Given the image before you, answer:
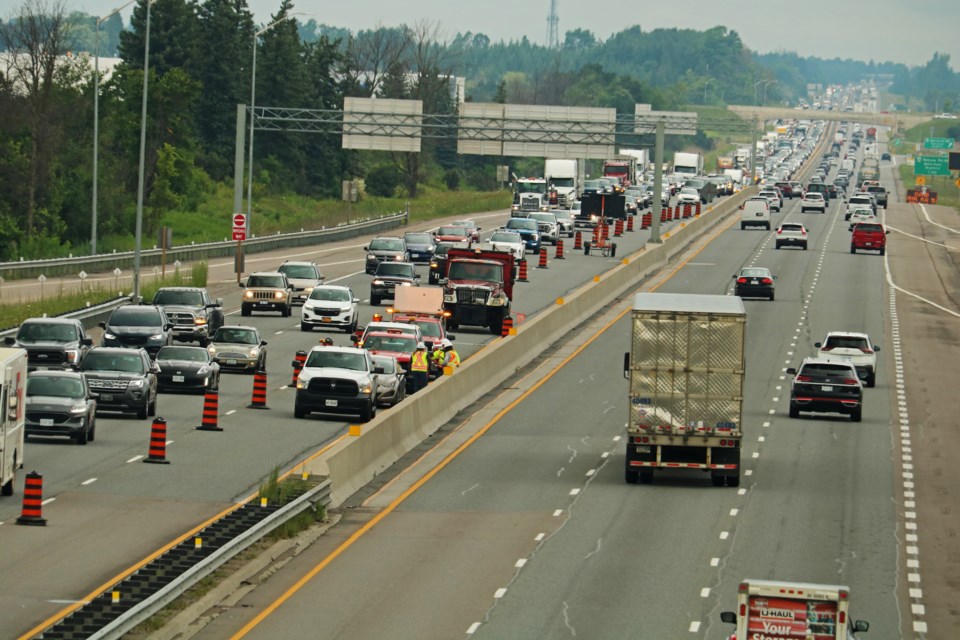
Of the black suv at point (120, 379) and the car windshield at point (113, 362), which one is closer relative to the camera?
the black suv at point (120, 379)

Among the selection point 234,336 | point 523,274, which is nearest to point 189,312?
point 234,336

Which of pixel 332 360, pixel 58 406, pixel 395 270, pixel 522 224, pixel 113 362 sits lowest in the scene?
pixel 58 406

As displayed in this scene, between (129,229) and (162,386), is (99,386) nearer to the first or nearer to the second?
(162,386)

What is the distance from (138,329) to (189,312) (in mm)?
4657

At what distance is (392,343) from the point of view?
1804 inches

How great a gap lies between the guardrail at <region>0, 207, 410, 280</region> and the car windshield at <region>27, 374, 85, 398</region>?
107ft

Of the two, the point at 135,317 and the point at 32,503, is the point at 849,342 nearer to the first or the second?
the point at 135,317

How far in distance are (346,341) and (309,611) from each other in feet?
106

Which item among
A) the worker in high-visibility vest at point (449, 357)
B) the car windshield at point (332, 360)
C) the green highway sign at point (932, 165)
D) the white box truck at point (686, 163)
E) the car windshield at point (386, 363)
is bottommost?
the worker in high-visibility vest at point (449, 357)

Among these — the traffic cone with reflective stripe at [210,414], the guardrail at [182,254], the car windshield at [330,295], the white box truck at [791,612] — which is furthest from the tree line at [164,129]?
the white box truck at [791,612]

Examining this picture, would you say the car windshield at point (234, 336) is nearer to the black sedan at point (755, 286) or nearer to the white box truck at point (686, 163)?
the black sedan at point (755, 286)

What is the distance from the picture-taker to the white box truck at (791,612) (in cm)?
A: 1670

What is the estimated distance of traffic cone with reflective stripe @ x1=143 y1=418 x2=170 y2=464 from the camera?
32.9 m

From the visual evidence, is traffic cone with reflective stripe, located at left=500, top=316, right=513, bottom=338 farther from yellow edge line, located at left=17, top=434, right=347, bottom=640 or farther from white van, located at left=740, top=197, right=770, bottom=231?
white van, located at left=740, top=197, right=770, bottom=231
